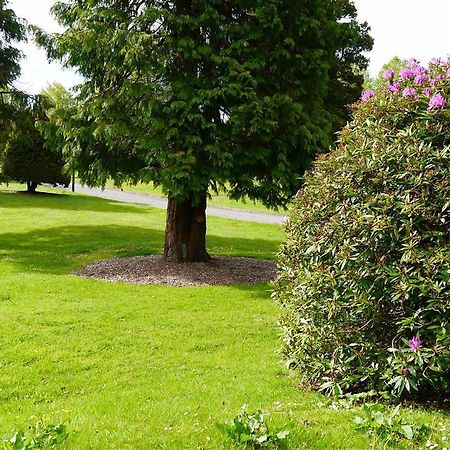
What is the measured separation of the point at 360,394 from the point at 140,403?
6.06 feet

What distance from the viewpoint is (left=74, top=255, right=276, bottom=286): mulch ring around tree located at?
1006cm

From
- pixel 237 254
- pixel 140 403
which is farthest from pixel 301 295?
pixel 237 254

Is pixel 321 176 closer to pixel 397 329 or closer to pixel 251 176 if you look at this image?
pixel 397 329

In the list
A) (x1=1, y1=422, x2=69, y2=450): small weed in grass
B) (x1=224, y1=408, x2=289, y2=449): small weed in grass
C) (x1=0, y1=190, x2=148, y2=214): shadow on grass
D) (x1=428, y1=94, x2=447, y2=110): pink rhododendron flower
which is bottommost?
(x1=1, y1=422, x2=69, y2=450): small weed in grass

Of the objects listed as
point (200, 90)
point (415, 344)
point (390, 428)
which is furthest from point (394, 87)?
point (200, 90)

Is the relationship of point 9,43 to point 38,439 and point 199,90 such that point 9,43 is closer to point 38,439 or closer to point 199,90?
point 199,90

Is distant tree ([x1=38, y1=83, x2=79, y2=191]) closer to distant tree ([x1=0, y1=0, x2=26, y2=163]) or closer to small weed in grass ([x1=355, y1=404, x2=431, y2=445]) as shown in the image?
distant tree ([x1=0, y1=0, x2=26, y2=163])

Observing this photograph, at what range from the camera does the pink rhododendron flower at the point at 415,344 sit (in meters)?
3.77

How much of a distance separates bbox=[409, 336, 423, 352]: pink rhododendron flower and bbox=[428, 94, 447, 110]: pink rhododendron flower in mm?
1815

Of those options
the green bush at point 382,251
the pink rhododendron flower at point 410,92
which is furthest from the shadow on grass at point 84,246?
the pink rhododendron flower at point 410,92

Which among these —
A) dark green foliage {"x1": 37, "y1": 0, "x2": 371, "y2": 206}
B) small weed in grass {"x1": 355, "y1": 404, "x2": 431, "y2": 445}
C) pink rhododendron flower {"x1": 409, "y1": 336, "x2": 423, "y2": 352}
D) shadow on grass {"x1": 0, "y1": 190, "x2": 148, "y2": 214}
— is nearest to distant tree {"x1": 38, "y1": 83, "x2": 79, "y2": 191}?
dark green foliage {"x1": 37, "y1": 0, "x2": 371, "y2": 206}

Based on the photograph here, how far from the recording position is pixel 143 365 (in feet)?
18.3

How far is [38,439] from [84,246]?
11.9 meters

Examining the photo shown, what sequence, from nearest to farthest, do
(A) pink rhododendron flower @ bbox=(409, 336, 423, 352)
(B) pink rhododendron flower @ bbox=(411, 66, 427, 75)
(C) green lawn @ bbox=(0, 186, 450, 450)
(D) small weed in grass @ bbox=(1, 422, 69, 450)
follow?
(D) small weed in grass @ bbox=(1, 422, 69, 450)
(C) green lawn @ bbox=(0, 186, 450, 450)
(A) pink rhododendron flower @ bbox=(409, 336, 423, 352)
(B) pink rhododendron flower @ bbox=(411, 66, 427, 75)
